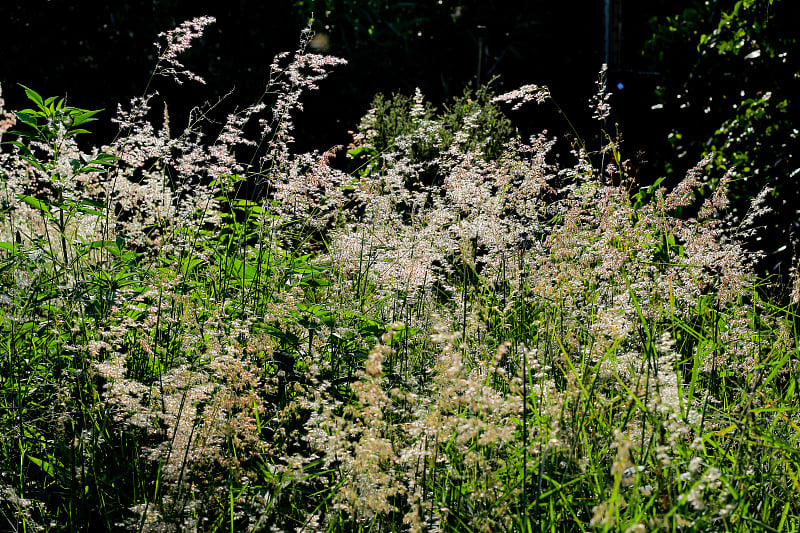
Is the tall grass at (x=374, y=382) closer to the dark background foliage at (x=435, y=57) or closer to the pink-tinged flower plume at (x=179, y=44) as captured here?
the pink-tinged flower plume at (x=179, y=44)

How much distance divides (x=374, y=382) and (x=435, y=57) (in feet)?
22.6

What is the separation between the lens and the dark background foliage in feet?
15.3

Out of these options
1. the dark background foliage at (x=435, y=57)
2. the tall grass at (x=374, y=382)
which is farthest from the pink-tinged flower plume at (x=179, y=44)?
the dark background foliage at (x=435, y=57)

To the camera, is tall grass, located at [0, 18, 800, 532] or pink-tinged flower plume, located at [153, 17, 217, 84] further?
pink-tinged flower plume, located at [153, 17, 217, 84]

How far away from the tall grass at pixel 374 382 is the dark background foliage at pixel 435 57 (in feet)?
7.03

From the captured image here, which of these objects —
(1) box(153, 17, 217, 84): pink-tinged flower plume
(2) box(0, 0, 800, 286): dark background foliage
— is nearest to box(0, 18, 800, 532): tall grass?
(1) box(153, 17, 217, 84): pink-tinged flower plume

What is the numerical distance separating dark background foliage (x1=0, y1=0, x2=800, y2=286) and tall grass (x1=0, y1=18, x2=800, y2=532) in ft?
7.03

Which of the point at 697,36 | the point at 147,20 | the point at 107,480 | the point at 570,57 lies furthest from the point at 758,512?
the point at 147,20

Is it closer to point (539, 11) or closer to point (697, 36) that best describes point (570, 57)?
point (539, 11)

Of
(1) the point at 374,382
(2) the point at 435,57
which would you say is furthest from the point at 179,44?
(2) the point at 435,57

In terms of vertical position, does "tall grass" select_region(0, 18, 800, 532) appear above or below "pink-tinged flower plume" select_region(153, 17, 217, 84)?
below

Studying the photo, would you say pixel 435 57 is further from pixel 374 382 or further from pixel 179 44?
pixel 374 382

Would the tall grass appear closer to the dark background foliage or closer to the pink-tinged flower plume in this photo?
the pink-tinged flower plume

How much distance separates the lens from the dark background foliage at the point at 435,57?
4660mm
